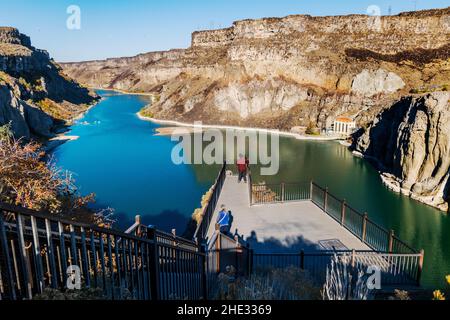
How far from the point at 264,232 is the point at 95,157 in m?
35.8

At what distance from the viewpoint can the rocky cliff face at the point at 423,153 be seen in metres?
29.3

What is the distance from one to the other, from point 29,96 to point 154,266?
81.1m

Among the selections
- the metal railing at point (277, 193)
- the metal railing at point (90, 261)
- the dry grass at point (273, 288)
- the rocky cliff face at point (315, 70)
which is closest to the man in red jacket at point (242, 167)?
the metal railing at point (277, 193)

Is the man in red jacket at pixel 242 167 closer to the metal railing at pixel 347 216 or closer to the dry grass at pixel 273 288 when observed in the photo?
the metal railing at pixel 347 216

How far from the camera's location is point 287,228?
1402 cm

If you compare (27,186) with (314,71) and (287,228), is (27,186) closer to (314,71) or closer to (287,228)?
(287,228)

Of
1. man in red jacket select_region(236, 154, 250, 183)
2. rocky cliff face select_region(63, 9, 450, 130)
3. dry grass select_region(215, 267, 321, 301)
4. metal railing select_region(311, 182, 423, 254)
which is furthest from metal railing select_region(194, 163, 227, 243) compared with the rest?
rocky cliff face select_region(63, 9, 450, 130)

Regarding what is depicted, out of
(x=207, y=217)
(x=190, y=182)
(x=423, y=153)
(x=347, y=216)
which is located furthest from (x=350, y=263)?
(x=423, y=153)

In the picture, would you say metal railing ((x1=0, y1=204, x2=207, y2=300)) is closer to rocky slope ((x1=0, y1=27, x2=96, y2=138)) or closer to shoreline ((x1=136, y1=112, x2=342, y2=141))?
rocky slope ((x1=0, y1=27, x2=96, y2=138))

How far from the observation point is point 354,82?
68875 millimetres
